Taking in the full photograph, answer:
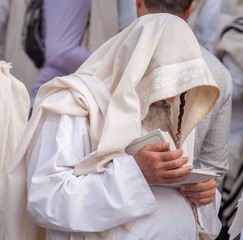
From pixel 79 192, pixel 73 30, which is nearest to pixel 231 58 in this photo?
pixel 73 30

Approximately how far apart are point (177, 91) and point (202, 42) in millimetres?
1493

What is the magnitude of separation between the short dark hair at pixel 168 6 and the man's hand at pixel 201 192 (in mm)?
848

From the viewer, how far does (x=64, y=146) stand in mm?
2350

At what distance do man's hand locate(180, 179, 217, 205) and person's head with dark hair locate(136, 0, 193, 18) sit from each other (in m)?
0.85

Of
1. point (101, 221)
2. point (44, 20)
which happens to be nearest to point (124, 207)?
point (101, 221)

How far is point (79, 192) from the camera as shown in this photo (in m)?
2.31

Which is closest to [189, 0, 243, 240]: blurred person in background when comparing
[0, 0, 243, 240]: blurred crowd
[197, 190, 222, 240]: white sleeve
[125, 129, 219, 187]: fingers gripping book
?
[0, 0, 243, 240]: blurred crowd

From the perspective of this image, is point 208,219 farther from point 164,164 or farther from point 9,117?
point 9,117

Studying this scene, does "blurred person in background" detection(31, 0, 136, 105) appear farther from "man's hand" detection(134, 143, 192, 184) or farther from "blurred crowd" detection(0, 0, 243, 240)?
"man's hand" detection(134, 143, 192, 184)

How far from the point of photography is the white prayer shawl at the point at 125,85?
2.38 m

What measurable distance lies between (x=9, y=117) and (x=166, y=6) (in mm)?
811

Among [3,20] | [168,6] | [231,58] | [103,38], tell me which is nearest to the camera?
[168,6]

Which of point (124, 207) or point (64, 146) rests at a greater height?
point (64, 146)

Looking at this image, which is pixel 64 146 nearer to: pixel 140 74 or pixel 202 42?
pixel 140 74
